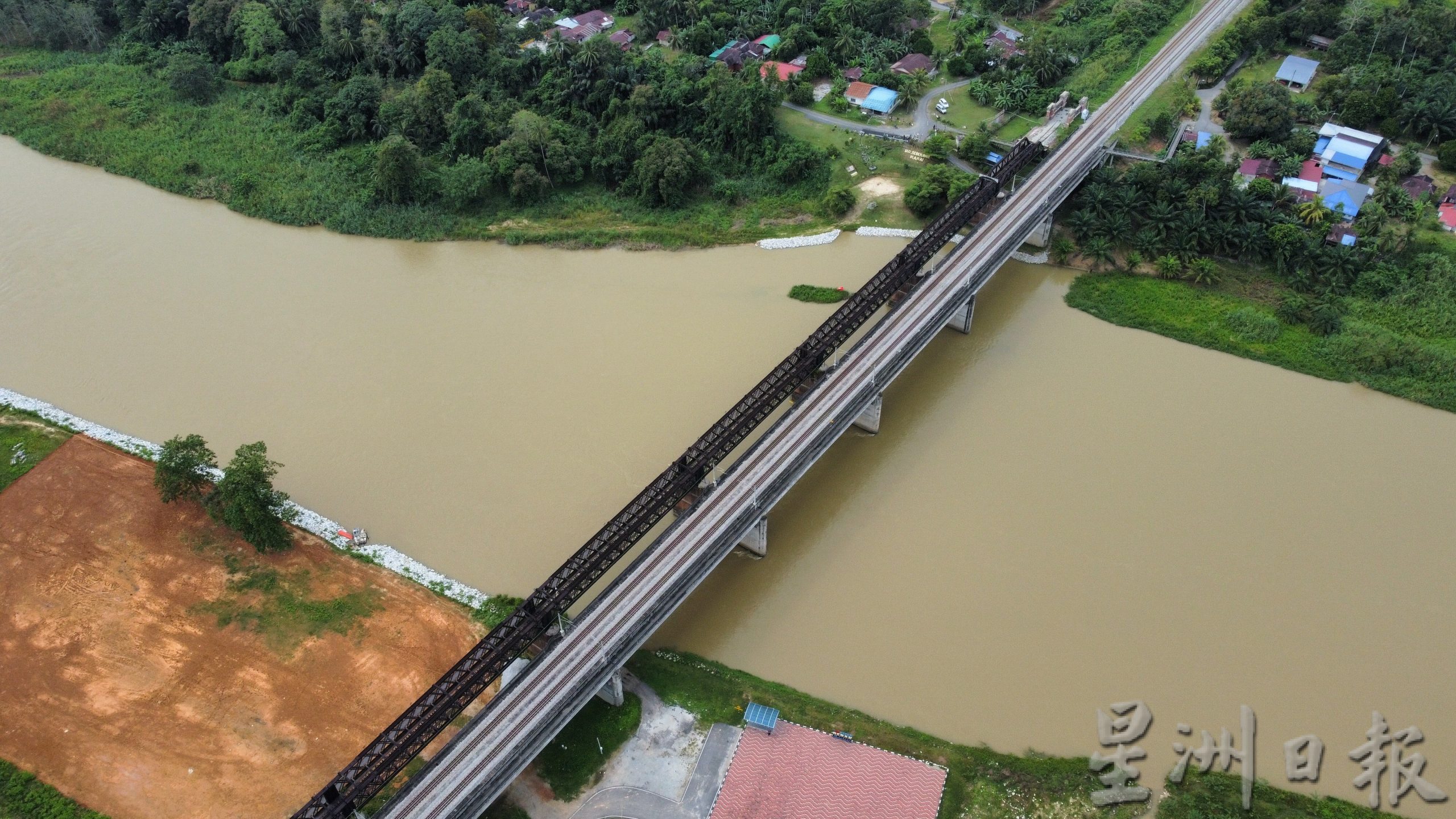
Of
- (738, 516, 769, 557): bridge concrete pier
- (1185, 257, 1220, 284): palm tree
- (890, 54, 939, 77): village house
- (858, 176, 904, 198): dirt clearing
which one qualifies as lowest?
(738, 516, 769, 557): bridge concrete pier

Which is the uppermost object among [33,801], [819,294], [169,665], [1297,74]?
[1297,74]

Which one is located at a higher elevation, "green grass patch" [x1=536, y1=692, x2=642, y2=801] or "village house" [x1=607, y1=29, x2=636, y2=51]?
"village house" [x1=607, y1=29, x2=636, y2=51]

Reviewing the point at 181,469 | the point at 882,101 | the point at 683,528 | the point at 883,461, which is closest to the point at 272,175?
the point at 181,469

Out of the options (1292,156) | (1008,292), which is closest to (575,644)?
(1008,292)

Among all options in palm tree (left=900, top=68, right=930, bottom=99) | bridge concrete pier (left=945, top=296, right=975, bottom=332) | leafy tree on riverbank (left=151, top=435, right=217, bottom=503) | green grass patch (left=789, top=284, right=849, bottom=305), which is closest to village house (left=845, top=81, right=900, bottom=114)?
palm tree (left=900, top=68, right=930, bottom=99)

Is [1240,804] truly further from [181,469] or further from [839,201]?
[181,469]

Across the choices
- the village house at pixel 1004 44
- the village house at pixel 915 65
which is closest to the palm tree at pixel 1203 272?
the village house at pixel 1004 44

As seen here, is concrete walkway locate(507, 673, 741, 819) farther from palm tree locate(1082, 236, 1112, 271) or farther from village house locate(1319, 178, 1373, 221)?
village house locate(1319, 178, 1373, 221)
